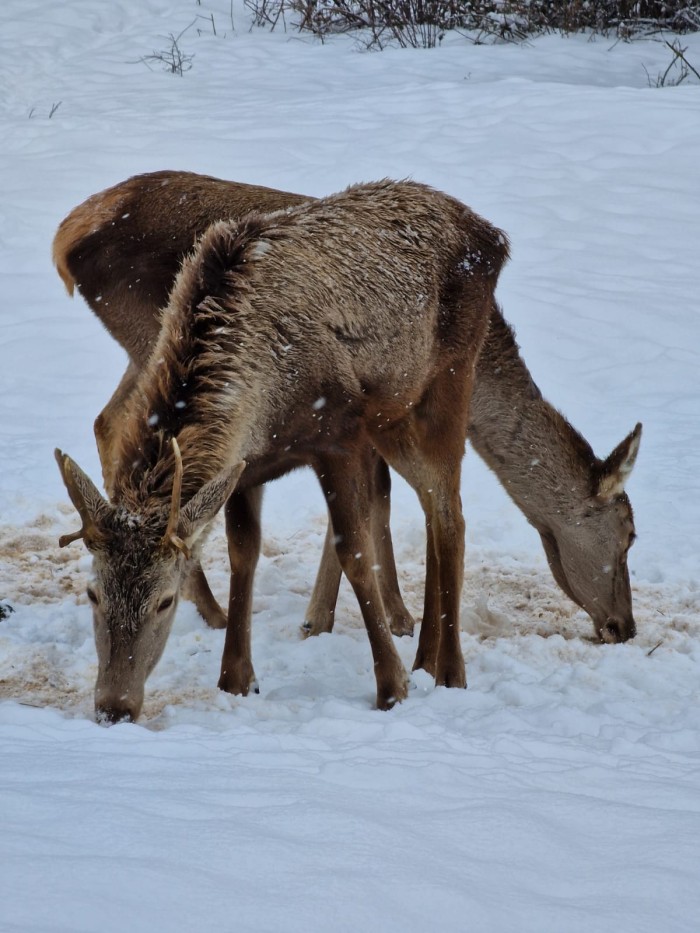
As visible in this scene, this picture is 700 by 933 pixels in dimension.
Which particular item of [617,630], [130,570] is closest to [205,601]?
[130,570]

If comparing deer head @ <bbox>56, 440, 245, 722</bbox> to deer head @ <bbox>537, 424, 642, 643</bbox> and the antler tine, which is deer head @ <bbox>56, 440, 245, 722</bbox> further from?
deer head @ <bbox>537, 424, 642, 643</bbox>

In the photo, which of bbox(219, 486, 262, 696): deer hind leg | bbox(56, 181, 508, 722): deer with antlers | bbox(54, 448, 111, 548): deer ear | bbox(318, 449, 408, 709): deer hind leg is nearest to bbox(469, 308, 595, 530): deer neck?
bbox(56, 181, 508, 722): deer with antlers

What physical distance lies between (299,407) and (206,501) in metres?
0.80

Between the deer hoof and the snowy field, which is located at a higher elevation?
the snowy field

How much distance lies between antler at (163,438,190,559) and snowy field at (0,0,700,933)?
72 cm

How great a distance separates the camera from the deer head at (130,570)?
421cm

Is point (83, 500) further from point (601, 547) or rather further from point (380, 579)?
point (601, 547)

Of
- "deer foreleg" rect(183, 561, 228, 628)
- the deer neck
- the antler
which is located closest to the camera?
the antler

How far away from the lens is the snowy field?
2.34 metres

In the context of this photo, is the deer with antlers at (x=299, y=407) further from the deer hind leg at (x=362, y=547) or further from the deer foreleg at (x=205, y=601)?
the deer foreleg at (x=205, y=601)

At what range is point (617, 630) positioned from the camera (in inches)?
247

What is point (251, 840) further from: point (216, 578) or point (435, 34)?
point (435, 34)

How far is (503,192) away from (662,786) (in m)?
9.43

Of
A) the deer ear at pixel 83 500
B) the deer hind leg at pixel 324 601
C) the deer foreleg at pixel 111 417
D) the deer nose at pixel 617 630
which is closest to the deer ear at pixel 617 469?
the deer nose at pixel 617 630
